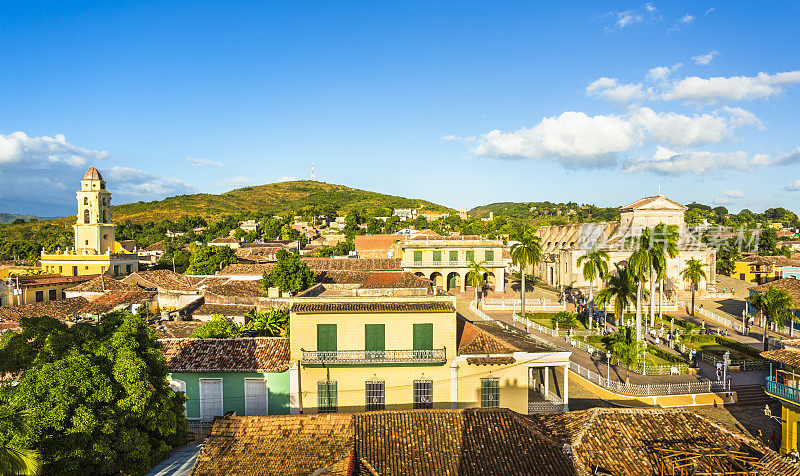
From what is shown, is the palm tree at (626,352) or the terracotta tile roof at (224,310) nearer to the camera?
the palm tree at (626,352)

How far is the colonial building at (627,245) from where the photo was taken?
5559cm

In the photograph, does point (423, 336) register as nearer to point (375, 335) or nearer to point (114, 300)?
point (375, 335)

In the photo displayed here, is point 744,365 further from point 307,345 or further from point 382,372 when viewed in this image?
point 307,345

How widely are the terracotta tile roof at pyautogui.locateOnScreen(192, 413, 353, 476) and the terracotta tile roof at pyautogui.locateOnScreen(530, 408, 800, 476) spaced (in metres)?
5.72

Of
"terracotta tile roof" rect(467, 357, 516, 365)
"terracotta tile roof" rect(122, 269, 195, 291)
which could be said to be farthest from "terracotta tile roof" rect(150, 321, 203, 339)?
"terracotta tile roof" rect(467, 357, 516, 365)

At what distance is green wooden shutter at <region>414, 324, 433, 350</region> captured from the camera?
17953 mm

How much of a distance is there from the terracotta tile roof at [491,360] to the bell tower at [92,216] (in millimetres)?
55091

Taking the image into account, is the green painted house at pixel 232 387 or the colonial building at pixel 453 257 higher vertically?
the colonial building at pixel 453 257

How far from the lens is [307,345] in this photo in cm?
1789

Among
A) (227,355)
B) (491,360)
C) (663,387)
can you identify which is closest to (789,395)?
(663,387)

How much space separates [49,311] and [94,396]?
85.0 feet

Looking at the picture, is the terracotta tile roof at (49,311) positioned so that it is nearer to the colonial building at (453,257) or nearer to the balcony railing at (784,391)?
the colonial building at (453,257)

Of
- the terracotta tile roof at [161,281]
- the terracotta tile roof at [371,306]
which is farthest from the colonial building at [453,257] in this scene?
the terracotta tile roof at [371,306]

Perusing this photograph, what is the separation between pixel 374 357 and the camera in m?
17.6
